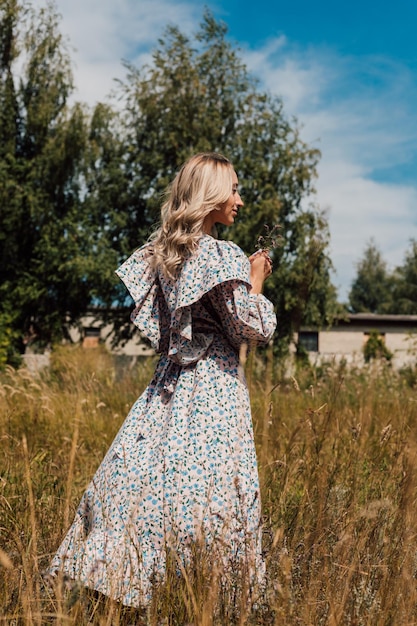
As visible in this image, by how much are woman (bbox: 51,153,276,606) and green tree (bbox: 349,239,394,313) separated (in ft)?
150

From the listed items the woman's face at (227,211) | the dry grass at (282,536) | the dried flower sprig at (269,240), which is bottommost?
the dry grass at (282,536)

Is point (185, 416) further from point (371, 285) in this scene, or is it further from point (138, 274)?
point (371, 285)

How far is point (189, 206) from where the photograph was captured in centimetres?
280

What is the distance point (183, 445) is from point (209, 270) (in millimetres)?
691

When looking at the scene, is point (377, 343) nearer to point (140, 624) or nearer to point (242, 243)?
point (242, 243)

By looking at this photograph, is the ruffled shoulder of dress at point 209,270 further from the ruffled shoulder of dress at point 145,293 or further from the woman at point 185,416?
the ruffled shoulder of dress at point 145,293

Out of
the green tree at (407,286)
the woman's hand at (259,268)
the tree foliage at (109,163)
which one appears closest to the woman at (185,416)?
the woman's hand at (259,268)

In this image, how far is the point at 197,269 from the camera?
8.85 feet

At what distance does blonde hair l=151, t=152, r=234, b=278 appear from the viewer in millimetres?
2768

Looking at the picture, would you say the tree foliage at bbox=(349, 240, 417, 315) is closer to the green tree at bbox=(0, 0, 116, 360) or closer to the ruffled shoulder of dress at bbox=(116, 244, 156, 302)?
the green tree at bbox=(0, 0, 116, 360)

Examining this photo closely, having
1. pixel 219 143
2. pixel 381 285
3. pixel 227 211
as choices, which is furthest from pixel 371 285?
pixel 227 211

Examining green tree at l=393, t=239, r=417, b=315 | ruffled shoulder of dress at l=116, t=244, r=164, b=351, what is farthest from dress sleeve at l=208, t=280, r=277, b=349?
green tree at l=393, t=239, r=417, b=315

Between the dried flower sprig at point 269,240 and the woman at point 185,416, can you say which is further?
the dried flower sprig at point 269,240

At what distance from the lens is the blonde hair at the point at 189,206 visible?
2768 millimetres
